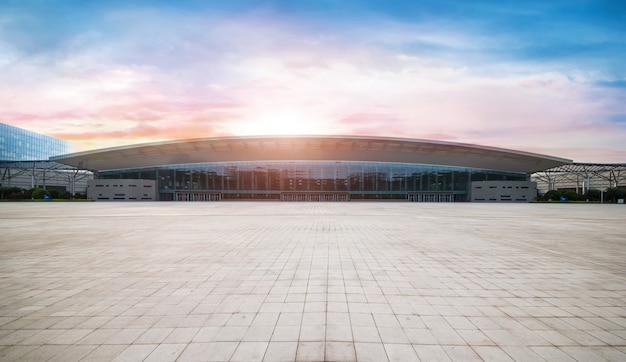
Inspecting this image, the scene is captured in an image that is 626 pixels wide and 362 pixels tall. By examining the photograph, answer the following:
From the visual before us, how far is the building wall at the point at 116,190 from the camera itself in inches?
2400

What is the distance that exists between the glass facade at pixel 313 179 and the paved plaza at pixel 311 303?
5472 cm

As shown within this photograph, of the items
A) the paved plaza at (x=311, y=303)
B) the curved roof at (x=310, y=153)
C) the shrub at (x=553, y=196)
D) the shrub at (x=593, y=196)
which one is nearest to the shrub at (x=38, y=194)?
the curved roof at (x=310, y=153)

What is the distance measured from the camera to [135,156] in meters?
61.9

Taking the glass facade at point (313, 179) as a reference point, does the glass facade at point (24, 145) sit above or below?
above

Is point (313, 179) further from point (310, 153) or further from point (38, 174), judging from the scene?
point (38, 174)

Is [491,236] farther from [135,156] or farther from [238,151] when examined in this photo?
[135,156]

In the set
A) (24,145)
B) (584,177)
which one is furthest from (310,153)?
(24,145)

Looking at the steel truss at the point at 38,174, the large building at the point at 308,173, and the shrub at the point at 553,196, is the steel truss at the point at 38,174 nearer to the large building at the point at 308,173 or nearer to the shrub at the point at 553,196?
the large building at the point at 308,173

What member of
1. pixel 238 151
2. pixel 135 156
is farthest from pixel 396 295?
pixel 135 156

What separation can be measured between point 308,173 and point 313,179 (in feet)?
5.50

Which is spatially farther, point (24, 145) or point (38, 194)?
point (24, 145)

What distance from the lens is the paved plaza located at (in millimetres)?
3896

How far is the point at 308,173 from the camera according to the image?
217ft

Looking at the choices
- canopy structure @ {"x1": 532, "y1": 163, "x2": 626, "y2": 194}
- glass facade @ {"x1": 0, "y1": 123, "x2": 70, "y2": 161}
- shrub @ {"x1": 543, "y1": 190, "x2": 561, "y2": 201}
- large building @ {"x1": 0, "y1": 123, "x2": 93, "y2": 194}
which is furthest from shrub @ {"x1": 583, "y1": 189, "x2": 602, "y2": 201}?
glass facade @ {"x1": 0, "y1": 123, "x2": 70, "y2": 161}
